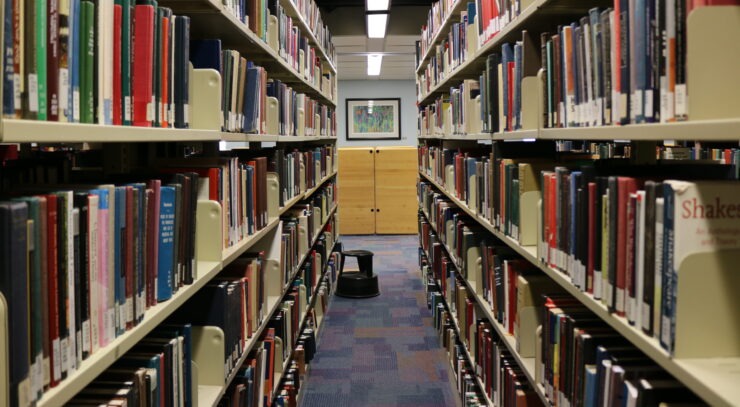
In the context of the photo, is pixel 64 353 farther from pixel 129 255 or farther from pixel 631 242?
pixel 631 242

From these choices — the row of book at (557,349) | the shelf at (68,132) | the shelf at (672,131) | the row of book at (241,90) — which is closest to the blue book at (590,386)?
the row of book at (557,349)

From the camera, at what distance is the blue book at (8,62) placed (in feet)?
2.66

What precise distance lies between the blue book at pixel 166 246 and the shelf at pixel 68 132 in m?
0.14

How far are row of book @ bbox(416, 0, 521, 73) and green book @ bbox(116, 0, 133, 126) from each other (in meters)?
1.25

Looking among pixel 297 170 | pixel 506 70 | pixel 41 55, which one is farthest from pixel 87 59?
pixel 297 170

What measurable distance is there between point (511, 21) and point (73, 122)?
4.96 ft

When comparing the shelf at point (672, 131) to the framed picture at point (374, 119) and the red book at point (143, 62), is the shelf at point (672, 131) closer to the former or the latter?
the red book at point (143, 62)

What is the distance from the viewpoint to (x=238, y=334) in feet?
6.82

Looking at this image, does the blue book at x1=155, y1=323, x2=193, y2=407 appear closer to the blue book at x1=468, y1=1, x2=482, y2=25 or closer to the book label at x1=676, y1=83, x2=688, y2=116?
the book label at x1=676, y1=83, x2=688, y2=116

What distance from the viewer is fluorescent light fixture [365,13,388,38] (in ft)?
20.8

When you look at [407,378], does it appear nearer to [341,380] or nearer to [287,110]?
[341,380]

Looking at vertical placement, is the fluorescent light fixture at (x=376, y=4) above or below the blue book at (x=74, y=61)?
above

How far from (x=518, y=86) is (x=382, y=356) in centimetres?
252

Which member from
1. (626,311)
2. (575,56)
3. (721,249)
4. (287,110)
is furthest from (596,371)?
(287,110)
